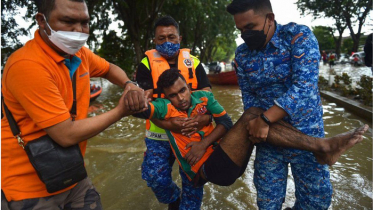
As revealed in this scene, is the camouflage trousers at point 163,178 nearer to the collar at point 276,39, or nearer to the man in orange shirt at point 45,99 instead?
the man in orange shirt at point 45,99

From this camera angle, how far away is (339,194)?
3.17 metres

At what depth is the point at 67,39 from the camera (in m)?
1.62

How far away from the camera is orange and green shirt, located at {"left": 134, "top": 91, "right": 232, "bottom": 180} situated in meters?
2.41

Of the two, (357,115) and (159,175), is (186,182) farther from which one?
(357,115)

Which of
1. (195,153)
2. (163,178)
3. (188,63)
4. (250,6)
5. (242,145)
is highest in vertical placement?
(250,6)

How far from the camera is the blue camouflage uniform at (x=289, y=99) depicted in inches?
77.6

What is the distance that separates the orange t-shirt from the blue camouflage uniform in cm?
153

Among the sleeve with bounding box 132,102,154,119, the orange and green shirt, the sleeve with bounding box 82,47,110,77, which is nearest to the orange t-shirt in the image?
the sleeve with bounding box 82,47,110,77

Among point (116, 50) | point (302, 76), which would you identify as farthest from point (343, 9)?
point (302, 76)

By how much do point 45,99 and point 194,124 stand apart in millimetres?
1346

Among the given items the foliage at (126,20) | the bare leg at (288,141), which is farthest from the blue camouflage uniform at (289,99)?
the foliage at (126,20)

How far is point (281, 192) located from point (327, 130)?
3927mm

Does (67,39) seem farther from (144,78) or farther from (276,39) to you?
(276,39)

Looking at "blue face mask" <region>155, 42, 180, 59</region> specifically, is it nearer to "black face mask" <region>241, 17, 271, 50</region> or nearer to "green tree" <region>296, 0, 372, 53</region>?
"black face mask" <region>241, 17, 271, 50</region>
